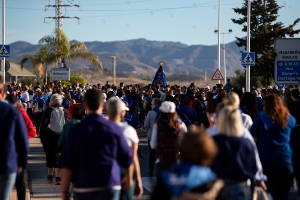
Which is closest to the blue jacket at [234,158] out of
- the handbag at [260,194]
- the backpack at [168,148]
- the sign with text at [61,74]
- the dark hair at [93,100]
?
the handbag at [260,194]

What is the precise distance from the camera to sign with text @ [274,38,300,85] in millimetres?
19281

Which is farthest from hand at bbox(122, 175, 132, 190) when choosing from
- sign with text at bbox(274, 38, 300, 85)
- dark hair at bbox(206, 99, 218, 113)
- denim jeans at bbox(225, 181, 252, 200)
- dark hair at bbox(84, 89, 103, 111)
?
sign with text at bbox(274, 38, 300, 85)

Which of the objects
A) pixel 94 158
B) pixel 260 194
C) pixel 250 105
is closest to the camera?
pixel 94 158

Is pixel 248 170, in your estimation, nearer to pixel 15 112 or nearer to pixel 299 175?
pixel 299 175

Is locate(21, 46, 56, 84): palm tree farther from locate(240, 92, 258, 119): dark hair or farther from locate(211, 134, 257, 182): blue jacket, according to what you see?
locate(211, 134, 257, 182): blue jacket

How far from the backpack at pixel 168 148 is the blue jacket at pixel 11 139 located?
265cm

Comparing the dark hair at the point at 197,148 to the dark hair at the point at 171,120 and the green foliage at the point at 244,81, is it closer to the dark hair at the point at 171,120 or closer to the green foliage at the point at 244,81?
the dark hair at the point at 171,120

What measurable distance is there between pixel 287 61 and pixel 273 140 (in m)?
11.6

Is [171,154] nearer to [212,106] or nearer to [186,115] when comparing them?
[212,106]

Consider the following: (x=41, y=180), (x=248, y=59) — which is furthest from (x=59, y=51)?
(x=41, y=180)

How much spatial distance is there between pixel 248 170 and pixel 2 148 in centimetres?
262

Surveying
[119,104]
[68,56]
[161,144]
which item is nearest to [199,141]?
[119,104]

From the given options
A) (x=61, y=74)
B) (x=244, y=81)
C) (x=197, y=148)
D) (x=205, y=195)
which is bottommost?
(x=205, y=195)

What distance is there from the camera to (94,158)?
21.3 ft
